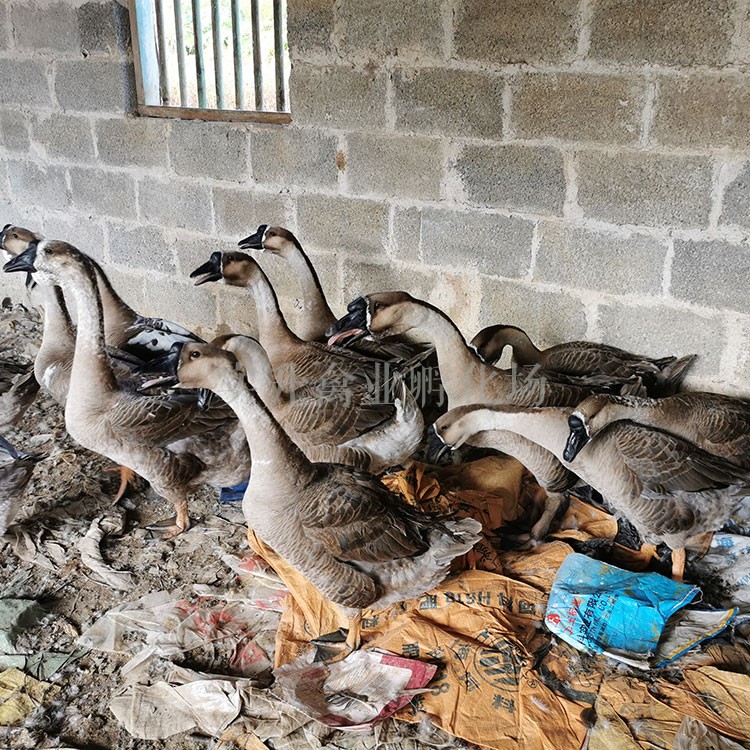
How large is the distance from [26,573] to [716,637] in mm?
3325

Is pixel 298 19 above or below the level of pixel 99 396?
above

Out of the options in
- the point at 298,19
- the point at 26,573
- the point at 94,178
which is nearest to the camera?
the point at 26,573

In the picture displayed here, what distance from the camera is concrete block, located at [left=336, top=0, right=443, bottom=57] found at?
4113 mm

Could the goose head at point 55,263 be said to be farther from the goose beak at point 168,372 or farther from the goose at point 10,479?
the goose beak at point 168,372

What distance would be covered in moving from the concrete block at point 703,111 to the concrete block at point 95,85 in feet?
13.2

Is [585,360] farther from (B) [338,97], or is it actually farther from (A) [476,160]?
(B) [338,97]

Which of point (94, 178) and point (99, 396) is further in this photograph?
point (94, 178)

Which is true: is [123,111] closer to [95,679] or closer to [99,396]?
[99,396]

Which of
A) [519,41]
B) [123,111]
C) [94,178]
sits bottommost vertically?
[94,178]

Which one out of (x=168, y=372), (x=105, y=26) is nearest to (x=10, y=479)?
(x=168, y=372)

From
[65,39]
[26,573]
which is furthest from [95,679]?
[65,39]

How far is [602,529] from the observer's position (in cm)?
382

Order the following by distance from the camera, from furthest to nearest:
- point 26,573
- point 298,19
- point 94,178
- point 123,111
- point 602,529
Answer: point 94,178 < point 123,111 < point 298,19 < point 602,529 < point 26,573

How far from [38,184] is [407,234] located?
12.5ft
